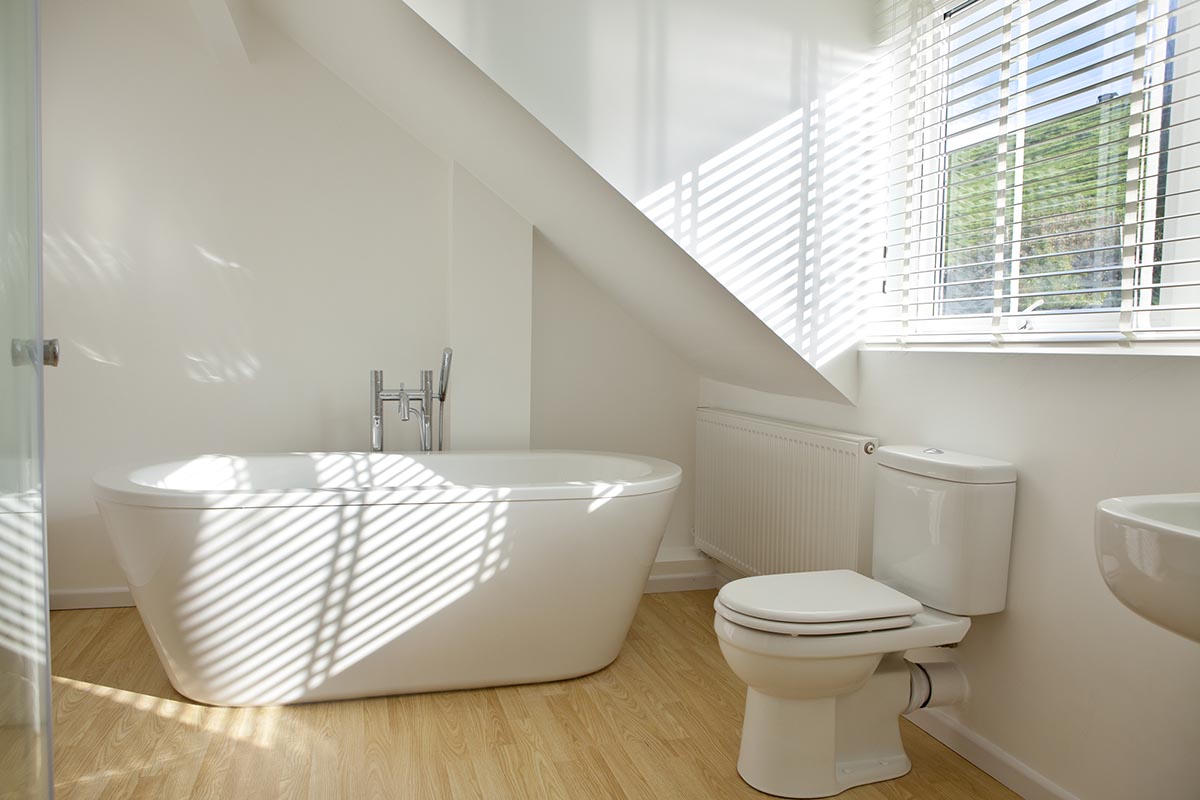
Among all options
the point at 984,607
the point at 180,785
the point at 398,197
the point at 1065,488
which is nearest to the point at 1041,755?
the point at 984,607

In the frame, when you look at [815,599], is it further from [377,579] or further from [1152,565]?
[377,579]

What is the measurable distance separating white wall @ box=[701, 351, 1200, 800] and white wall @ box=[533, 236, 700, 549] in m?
1.58

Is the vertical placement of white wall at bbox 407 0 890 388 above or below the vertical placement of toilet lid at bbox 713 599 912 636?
above

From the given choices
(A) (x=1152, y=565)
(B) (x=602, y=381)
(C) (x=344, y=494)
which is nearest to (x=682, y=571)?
(B) (x=602, y=381)

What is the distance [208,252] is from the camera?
3.39 meters

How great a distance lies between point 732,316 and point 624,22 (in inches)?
36.6

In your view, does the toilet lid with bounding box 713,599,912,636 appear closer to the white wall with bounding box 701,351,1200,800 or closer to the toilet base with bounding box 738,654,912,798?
the toilet base with bounding box 738,654,912,798

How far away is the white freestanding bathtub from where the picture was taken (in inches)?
93.0

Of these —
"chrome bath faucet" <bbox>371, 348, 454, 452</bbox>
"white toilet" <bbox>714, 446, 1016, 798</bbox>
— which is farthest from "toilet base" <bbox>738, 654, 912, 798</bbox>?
"chrome bath faucet" <bbox>371, 348, 454, 452</bbox>

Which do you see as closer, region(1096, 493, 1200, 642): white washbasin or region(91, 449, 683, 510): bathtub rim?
region(1096, 493, 1200, 642): white washbasin

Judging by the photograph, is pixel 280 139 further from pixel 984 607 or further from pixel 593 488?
pixel 984 607

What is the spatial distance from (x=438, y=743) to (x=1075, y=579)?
160 cm

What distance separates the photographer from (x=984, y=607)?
214 cm

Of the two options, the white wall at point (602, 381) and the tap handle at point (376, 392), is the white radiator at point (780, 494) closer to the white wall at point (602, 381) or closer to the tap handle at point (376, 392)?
the white wall at point (602, 381)
